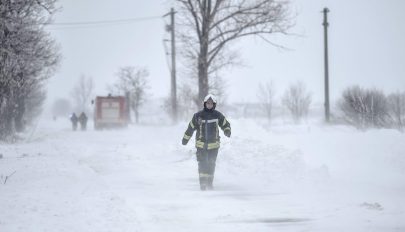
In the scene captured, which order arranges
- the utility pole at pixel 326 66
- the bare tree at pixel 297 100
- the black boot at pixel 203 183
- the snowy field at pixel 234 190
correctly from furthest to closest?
1. the bare tree at pixel 297 100
2. the utility pole at pixel 326 66
3. the black boot at pixel 203 183
4. the snowy field at pixel 234 190

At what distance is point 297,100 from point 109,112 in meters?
39.2

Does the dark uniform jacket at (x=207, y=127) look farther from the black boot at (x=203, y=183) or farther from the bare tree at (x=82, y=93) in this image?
the bare tree at (x=82, y=93)

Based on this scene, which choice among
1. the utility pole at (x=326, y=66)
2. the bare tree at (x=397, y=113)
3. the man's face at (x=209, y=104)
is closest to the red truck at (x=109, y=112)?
the utility pole at (x=326, y=66)

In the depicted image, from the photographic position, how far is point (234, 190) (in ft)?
35.3

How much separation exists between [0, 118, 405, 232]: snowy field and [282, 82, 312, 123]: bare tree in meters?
62.3

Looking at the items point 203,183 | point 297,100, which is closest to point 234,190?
point 203,183

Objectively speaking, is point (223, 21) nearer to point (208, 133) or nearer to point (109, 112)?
point (208, 133)

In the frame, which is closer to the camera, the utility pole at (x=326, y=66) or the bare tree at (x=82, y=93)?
the utility pole at (x=326, y=66)

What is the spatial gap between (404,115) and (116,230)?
25.2 metres

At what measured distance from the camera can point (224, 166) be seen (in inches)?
586

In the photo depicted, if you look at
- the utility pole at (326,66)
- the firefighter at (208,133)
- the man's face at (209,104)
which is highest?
the utility pole at (326,66)

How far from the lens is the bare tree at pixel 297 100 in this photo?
79.9 metres

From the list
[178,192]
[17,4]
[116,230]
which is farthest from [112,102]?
[116,230]

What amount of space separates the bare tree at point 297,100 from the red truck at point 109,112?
3729 centimetres
